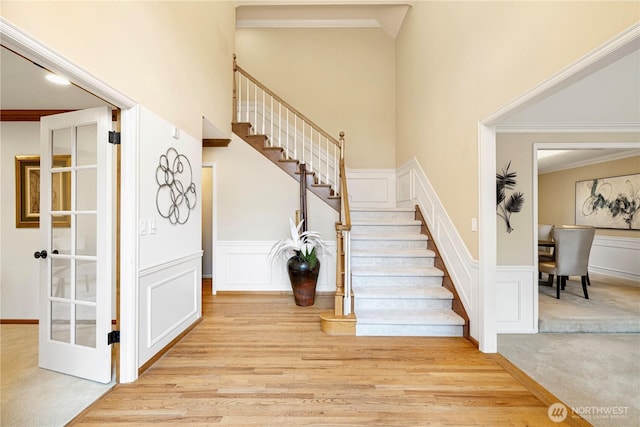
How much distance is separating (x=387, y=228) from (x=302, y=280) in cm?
144

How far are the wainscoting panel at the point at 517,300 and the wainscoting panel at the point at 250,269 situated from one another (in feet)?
7.28

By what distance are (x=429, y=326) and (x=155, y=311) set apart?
101 inches

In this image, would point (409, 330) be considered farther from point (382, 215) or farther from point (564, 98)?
point (564, 98)

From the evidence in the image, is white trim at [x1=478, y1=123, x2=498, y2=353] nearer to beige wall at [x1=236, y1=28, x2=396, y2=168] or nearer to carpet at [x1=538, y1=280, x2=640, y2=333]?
carpet at [x1=538, y1=280, x2=640, y2=333]

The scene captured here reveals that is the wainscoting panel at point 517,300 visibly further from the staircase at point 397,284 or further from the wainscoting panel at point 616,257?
the wainscoting panel at point 616,257

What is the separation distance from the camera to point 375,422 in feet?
5.62

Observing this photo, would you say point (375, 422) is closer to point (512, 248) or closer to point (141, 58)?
point (512, 248)

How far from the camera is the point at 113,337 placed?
2.09 m

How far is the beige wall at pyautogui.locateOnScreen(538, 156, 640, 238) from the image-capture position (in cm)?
539

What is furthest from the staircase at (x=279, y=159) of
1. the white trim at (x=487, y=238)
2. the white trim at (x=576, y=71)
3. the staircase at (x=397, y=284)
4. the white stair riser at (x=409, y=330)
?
the white trim at (x=576, y=71)

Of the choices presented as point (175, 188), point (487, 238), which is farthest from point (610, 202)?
point (175, 188)

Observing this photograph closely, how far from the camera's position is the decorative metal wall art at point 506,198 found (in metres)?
3.19

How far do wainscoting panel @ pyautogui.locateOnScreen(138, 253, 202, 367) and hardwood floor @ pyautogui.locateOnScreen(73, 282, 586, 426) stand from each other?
169mm

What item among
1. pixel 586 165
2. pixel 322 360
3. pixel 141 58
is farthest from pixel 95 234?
pixel 586 165
